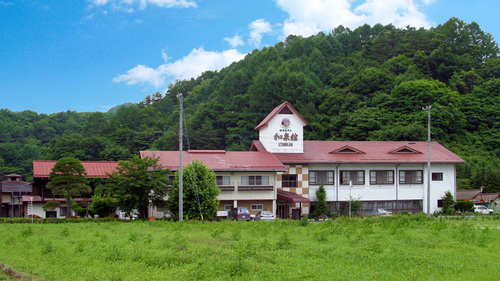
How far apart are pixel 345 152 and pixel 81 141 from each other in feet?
140

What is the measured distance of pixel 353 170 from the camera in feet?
128

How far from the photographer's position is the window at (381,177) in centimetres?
3922

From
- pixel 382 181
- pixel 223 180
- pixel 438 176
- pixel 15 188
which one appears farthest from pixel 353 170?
pixel 15 188

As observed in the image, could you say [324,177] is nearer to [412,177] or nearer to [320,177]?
[320,177]

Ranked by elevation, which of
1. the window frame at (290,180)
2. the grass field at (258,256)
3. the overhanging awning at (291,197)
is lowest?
the grass field at (258,256)

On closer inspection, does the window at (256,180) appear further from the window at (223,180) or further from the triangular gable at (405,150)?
the triangular gable at (405,150)

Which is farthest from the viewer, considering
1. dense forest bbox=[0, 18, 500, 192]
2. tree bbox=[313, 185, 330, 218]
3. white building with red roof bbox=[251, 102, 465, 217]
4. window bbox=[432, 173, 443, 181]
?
dense forest bbox=[0, 18, 500, 192]

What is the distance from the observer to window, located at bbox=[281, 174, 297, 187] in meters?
37.7

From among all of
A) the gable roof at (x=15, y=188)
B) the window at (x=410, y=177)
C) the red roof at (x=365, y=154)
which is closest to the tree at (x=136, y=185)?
the red roof at (x=365, y=154)

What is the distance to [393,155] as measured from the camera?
131 feet

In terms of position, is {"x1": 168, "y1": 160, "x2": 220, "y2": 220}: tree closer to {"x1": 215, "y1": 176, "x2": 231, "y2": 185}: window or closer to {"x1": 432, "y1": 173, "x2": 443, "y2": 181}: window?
{"x1": 215, "y1": 176, "x2": 231, "y2": 185}: window

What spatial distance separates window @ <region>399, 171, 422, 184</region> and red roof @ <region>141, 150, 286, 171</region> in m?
12.2

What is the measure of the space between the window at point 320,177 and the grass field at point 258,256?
1887 cm

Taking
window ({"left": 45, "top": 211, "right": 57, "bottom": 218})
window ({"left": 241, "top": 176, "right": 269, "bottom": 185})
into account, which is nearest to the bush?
window ({"left": 241, "top": 176, "right": 269, "bottom": 185})
